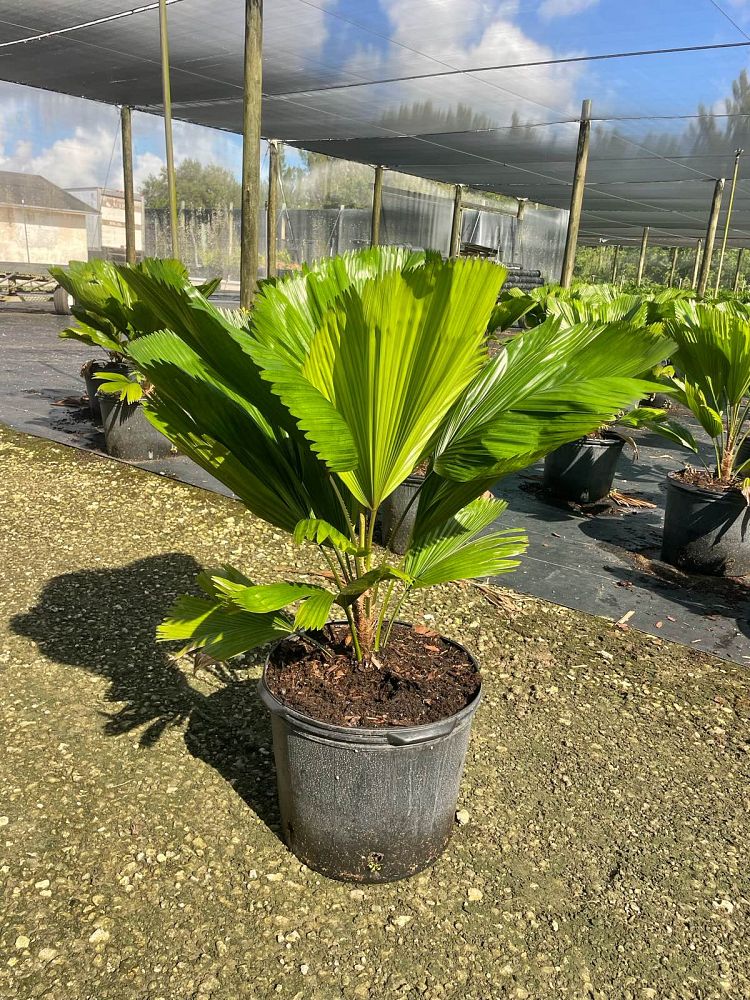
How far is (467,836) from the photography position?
194 cm

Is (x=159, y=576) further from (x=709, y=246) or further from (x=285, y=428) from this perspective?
(x=709, y=246)

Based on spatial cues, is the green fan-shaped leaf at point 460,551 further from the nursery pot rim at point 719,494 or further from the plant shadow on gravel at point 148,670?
the nursery pot rim at point 719,494

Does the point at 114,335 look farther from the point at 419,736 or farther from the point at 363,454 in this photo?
the point at 419,736

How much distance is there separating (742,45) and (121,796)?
862 cm

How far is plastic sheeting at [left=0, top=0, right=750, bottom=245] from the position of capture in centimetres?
744

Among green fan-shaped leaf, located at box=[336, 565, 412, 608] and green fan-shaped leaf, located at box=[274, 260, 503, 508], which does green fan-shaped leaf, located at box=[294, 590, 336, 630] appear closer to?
green fan-shaped leaf, located at box=[336, 565, 412, 608]

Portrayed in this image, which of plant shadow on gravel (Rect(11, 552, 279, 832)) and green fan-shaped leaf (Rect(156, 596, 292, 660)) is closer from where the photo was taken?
green fan-shaped leaf (Rect(156, 596, 292, 660))

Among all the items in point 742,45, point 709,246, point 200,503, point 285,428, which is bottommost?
point 200,503

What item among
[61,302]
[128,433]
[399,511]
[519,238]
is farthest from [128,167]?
[519,238]

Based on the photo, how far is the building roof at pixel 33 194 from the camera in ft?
61.9

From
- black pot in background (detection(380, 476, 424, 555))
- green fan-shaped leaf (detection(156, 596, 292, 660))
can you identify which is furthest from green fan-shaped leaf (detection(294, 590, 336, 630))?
black pot in background (detection(380, 476, 424, 555))

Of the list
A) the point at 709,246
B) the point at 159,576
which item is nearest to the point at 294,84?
the point at 709,246

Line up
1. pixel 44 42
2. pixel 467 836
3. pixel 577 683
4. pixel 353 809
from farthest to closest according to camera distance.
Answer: pixel 44 42, pixel 577 683, pixel 467 836, pixel 353 809

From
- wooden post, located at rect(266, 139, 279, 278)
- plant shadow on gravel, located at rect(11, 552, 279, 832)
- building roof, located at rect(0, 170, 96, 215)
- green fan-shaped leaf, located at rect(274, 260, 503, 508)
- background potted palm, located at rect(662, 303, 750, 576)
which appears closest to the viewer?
green fan-shaped leaf, located at rect(274, 260, 503, 508)
